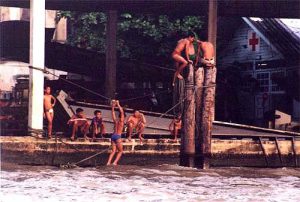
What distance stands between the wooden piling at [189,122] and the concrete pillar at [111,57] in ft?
20.0

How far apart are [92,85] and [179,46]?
33.8 feet

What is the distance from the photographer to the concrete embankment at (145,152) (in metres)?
11.7

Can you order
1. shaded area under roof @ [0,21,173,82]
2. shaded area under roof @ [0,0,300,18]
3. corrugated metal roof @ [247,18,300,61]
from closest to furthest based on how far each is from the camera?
shaded area under roof @ [0,0,300,18]
shaded area under roof @ [0,21,173,82]
corrugated metal roof @ [247,18,300,61]

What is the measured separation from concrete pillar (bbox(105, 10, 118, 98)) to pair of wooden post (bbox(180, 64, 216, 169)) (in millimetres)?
6125

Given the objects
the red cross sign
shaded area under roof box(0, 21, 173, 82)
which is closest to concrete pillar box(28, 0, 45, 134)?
shaded area under roof box(0, 21, 173, 82)

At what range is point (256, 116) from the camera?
25422 mm

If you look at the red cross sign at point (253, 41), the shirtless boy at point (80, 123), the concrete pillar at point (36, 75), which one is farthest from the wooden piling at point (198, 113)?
the red cross sign at point (253, 41)

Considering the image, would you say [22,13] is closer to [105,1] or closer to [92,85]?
[92,85]

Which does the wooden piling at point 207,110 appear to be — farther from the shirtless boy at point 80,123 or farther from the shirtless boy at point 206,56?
the shirtless boy at point 80,123

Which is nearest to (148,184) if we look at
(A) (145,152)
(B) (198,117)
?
(A) (145,152)

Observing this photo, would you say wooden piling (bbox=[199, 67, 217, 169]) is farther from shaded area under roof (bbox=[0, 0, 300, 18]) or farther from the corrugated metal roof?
the corrugated metal roof

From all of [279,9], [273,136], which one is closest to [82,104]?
[273,136]

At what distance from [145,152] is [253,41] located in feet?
48.5

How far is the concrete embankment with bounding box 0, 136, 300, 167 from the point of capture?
38.4 ft
